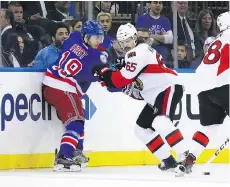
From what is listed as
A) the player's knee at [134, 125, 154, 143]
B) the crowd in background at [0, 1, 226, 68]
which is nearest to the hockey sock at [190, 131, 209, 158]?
the player's knee at [134, 125, 154, 143]

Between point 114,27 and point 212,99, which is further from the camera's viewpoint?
point 114,27

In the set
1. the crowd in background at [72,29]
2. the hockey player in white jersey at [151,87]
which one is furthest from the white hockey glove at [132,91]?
the crowd in background at [72,29]

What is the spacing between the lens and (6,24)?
7984 millimetres

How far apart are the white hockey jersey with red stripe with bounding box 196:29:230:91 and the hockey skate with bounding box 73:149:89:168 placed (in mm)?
1240

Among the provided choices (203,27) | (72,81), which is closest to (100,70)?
(72,81)

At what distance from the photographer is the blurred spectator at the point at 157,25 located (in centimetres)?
877

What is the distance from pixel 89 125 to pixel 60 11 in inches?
47.0

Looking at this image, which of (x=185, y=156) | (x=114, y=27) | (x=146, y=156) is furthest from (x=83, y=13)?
(x=185, y=156)

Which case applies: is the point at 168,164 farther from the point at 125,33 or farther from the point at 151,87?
the point at 125,33

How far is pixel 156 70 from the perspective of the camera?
7281mm

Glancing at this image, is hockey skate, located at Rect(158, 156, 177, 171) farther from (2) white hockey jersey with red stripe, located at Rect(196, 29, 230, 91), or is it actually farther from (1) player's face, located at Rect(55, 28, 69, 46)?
(1) player's face, located at Rect(55, 28, 69, 46)

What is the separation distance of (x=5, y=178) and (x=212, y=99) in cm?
175

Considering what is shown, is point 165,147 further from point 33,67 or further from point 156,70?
point 33,67

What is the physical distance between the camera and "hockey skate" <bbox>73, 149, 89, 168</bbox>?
25.1ft
